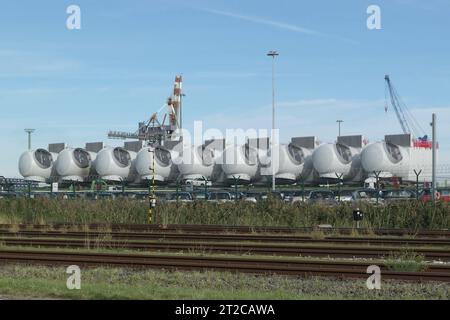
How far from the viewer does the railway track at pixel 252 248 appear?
17.5 meters

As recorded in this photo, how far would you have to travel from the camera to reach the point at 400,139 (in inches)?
3280

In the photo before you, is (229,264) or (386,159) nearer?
(229,264)

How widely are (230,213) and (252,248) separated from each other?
1304 cm

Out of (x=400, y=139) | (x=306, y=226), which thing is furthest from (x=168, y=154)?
(x=306, y=226)

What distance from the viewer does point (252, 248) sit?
19.1 meters

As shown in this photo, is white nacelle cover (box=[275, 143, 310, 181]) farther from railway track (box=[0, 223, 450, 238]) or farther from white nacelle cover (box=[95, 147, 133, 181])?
railway track (box=[0, 223, 450, 238])

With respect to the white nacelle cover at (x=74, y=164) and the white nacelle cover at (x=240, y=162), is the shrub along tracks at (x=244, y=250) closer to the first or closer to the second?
the white nacelle cover at (x=240, y=162)

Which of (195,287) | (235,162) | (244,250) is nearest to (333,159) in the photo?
(235,162)

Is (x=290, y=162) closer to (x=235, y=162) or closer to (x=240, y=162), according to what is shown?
(x=240, y=162)

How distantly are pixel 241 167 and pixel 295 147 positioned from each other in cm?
797

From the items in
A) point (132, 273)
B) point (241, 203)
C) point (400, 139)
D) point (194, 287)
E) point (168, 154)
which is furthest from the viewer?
point (168, 154)

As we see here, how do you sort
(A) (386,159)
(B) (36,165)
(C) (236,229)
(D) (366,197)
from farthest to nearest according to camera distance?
(B) (36,165) → (A) (386,159) → (D) (366,197) → (C) (236,229)

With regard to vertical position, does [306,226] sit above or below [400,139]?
below
